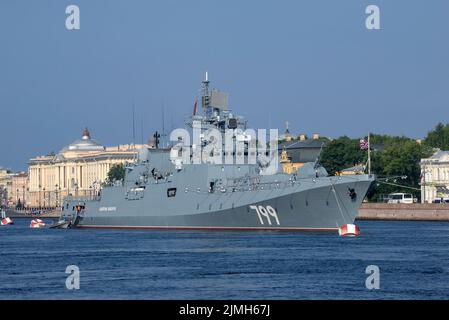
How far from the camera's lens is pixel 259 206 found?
199 ft

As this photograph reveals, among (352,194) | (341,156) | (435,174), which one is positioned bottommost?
(352,194)

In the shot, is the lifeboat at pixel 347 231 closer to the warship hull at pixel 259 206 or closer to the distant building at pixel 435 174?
the warship hull at pixel 259 206

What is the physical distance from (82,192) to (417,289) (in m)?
169

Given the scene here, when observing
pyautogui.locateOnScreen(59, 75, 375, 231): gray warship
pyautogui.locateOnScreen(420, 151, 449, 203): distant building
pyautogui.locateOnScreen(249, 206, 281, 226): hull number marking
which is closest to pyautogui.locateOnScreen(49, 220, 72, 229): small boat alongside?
pyautogui.locateOnScreen(59, 75, 375, 231): gray warship

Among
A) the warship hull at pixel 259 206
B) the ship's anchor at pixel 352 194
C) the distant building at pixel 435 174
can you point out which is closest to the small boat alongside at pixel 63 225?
the warship hull at pixel 259 206

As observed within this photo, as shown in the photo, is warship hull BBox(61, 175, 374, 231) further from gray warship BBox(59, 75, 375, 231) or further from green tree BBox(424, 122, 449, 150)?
green tree BBox(424, 122, 449, 150)

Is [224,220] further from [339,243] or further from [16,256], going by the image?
[16,256]

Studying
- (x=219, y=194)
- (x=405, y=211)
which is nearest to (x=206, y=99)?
(x=219, y=194)

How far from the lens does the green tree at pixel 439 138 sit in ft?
441

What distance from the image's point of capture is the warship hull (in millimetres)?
58469

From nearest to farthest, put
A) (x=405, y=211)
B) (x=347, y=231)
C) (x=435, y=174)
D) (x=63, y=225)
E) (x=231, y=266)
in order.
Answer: (x=231, y=266) < (x=347, y=231) < (x=63, y=225) < (x=405, y=211) < (x=435, y=174)

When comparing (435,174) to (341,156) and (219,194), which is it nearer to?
(341,156)

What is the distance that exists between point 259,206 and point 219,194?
10.6ft

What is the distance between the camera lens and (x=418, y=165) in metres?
114
